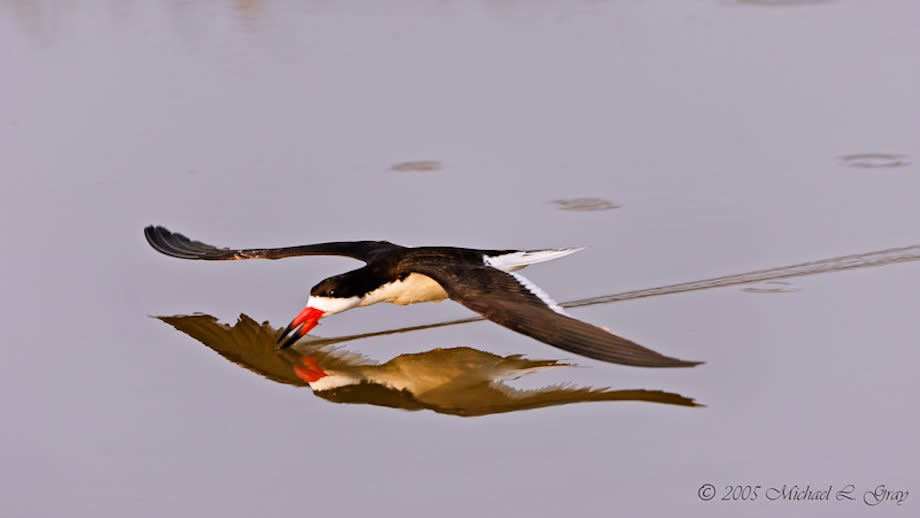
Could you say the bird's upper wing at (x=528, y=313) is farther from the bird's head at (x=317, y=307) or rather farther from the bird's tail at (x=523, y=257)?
the bird's head at (x=317, y=307)

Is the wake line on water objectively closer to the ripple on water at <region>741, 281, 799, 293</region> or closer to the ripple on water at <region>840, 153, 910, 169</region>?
the ripple on water at <region>741, 281, 799, 293</region>

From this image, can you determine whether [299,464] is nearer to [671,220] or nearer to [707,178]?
[671,220]

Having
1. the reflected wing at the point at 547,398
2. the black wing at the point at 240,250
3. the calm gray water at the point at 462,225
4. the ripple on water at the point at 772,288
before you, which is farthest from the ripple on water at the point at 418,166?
the reflected wing at the point at 547,398

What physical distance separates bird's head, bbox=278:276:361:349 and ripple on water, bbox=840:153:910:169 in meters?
3.05

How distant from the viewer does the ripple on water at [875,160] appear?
779cm

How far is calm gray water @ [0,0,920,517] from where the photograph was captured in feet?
16.5

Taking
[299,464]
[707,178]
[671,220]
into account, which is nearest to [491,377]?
[299,464]

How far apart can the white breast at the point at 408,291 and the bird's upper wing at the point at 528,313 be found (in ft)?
0.39

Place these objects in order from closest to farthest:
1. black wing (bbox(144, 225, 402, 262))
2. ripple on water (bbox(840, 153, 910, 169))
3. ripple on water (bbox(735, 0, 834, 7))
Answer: black wing (bbox(144, 225, 402, 262))
ripple on water (bbox(840, 153, 910, 169))
ripple on water (bbox(735, 0, 834, 7))

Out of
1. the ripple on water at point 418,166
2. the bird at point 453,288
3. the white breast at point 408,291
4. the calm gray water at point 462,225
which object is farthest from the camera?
the ripple on water at point 418,166

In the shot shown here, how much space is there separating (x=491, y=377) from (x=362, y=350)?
63cm

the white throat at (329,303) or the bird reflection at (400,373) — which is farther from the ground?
the white throat at (329,303)

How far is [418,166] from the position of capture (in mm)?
8055

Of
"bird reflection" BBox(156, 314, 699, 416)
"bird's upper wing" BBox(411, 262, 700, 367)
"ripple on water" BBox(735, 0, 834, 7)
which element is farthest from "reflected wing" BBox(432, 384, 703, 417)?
"ripple on water" BBox(735, 0, 834, 7)
